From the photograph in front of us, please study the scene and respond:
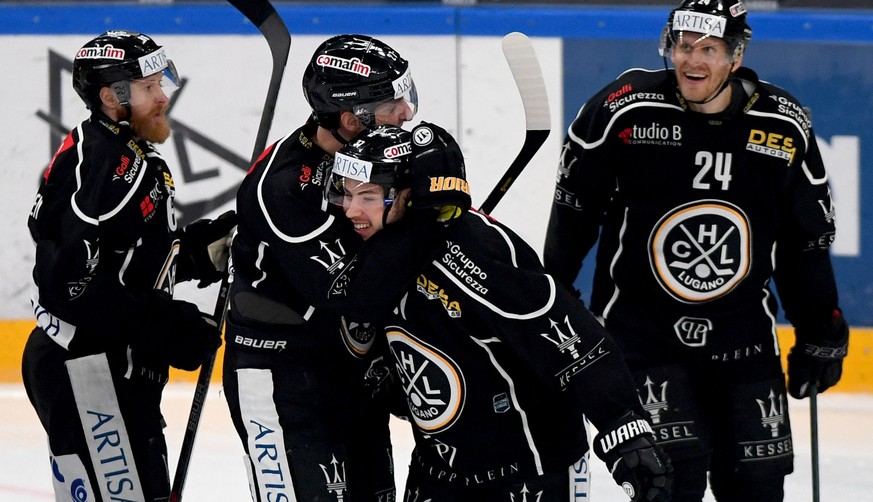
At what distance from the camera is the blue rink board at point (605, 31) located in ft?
17.5

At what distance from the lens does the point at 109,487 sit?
306cm

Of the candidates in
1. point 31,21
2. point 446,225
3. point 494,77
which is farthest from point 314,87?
point 31,21

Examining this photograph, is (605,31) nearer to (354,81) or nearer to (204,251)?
(204,251)

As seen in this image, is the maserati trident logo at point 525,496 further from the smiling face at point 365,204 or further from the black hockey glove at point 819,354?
the black hockey glove at point 819,354

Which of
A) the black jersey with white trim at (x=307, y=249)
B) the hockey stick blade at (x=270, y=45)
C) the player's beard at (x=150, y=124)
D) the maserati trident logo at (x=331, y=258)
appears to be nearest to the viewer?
the black jersey with white trim at (x=307, y=249)

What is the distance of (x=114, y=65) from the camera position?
10.3 feet

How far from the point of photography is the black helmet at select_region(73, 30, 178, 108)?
124 inches

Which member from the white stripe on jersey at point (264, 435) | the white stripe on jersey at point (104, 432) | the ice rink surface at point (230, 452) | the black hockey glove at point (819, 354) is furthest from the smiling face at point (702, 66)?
the ice rink surface at point (230, 452)

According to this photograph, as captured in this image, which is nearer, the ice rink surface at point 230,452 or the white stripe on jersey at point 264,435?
the white stripe on jersey at point 264,435

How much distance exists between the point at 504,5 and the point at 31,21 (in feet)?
6.18

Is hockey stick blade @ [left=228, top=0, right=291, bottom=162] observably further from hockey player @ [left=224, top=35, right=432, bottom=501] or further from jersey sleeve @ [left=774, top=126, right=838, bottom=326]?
jersey sleeve @ [left=774, top=126, right=838, bottom=326]

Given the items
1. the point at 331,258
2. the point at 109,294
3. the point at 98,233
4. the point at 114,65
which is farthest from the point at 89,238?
the point at 331,258

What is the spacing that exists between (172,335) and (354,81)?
0.75 m

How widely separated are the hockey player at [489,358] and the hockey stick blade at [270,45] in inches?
42.0
